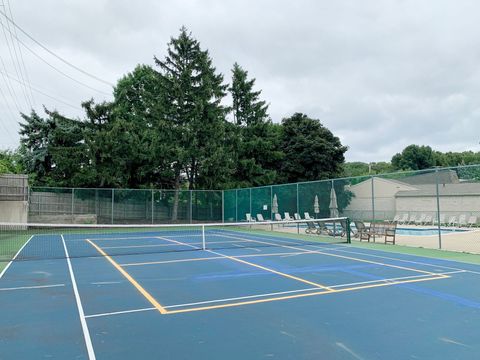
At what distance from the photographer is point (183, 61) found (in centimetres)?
3650

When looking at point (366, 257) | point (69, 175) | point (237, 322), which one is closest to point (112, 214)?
point (69, 175)

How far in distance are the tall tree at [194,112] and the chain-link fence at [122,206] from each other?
296 cm

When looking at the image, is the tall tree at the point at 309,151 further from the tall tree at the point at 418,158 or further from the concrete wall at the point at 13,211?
the tall tree at the point at 418,158

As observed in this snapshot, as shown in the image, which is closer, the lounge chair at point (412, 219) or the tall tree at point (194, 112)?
the lounge chair at point (412, 219)

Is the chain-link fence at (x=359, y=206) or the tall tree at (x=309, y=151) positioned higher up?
the tall tree at (x=309, y=151)

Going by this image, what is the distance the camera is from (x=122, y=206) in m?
29.4

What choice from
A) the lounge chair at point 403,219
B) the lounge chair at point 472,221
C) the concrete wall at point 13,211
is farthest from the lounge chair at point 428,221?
the concrete wall at point 13,211

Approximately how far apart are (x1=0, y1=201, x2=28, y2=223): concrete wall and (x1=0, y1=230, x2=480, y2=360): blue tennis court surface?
15114 mm

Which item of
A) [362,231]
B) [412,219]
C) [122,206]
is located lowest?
[362,231]

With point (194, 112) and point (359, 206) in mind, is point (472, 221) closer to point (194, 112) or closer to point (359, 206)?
point (359, 206)

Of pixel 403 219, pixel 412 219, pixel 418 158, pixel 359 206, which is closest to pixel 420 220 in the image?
pixel 412 219

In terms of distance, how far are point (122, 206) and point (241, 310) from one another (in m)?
24.6

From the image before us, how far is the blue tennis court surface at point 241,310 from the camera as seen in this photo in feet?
15.4

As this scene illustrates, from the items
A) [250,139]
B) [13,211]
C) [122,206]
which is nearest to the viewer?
[13,211]
